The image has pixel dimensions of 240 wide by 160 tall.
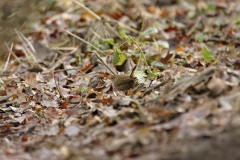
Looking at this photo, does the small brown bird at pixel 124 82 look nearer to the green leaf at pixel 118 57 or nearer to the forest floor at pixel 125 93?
the forest floor at pixel 125 93

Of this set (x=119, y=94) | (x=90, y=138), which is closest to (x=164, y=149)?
(x=90, y=138)

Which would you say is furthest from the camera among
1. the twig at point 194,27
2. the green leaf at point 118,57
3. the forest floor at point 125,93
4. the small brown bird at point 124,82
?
the twig at point 194,27

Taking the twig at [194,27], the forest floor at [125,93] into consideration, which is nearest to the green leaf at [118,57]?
the forest floor at [125,93]

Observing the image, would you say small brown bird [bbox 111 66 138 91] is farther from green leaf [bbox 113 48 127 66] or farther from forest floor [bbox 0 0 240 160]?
green leaf [bbox 113 48 127 66]

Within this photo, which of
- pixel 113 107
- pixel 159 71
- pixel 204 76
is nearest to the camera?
pixel 204 76

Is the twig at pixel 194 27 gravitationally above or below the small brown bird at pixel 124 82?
below

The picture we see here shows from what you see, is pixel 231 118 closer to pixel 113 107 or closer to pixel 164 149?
pixel 164 149

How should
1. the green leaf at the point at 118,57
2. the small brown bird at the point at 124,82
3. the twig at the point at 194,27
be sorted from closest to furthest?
the small brown bird at the point at 124,82
the green leaf at the point at 118,57
the twig at the point at 194,27

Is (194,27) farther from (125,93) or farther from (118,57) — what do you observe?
(125,93)

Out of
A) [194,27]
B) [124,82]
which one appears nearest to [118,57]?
[124,82]
